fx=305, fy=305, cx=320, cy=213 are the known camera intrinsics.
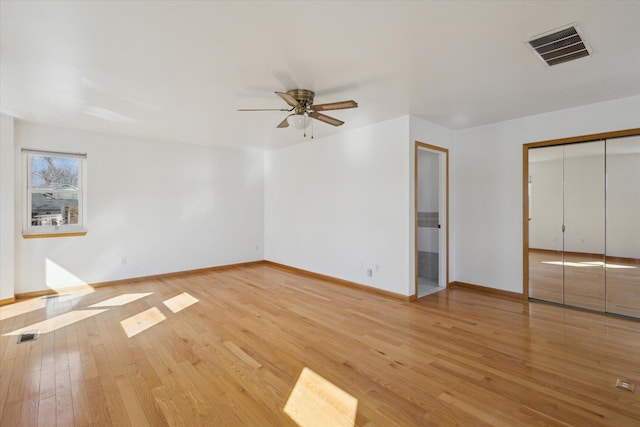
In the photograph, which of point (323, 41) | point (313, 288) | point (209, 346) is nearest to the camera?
point (323, 41)

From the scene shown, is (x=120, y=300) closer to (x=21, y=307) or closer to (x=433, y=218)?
(x=21, y=307)

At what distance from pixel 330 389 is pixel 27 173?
5.39 m

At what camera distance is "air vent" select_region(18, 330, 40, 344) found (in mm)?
3072

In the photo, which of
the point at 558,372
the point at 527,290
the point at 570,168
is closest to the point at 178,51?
the point at 558,372

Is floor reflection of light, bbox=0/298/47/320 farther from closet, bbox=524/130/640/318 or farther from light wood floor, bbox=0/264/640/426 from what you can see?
closet, bbox=524/130/640/318

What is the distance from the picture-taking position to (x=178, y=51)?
247 centimetres

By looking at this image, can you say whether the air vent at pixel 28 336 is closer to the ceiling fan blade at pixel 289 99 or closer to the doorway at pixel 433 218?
the ceiling fan blade at pixel 289 99

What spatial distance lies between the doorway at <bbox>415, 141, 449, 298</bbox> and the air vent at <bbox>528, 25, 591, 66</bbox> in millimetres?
1993

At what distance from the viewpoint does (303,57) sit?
257 centimetres

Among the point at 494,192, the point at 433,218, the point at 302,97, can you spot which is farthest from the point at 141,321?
the point at 494,192

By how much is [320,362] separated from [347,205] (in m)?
2.92

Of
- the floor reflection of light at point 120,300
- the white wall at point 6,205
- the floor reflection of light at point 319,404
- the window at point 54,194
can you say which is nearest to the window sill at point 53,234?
the window at point 54,194

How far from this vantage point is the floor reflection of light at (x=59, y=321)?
3.32 m

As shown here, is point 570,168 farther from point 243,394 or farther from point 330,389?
point 243,394
